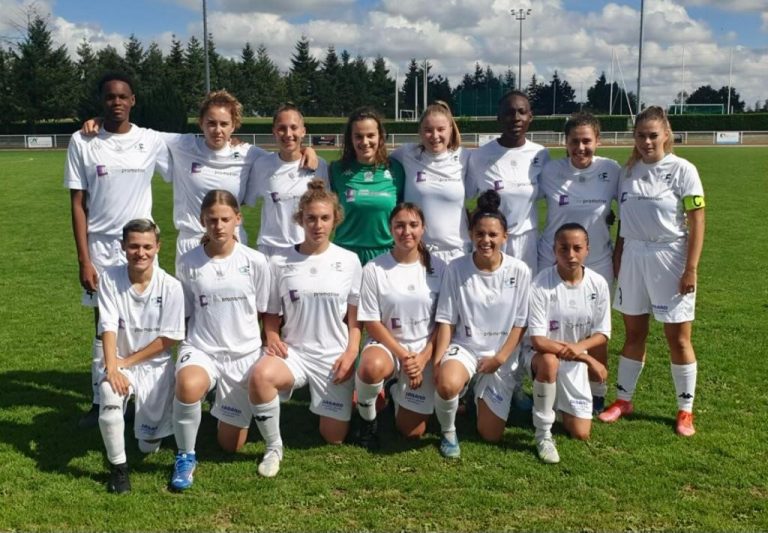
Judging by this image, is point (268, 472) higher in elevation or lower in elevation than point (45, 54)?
lower

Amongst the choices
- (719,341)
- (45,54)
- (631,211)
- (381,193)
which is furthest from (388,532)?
(45,54)

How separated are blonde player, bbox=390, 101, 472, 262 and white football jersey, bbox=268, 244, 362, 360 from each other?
680mm

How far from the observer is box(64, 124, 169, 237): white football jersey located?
455cm

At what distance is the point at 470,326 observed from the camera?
14.1 ft

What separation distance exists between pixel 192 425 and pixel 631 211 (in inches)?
118

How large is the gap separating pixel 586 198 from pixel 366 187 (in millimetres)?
1480

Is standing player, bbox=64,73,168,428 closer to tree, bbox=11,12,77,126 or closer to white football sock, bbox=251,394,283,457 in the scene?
white football sock, bbox=251,394,283,457

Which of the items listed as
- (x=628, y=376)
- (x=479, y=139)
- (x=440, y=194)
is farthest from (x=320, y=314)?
(x=479, y=139)

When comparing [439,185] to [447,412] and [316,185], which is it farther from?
[447,412]

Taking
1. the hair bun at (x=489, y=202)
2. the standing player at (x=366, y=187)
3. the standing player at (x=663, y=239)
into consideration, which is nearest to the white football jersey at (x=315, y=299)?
the standing player at (x=366, y=187)

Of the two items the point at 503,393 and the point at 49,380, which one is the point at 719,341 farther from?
the point at 49,380

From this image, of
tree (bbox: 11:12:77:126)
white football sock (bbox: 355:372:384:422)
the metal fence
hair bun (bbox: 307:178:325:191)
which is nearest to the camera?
white football sock (bbox: 355:372:384:422)

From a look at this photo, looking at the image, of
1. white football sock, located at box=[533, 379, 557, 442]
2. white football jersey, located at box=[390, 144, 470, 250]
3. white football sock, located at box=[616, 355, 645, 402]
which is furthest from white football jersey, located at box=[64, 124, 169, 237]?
white football sock, located at box=[616, 355, 645, 402]

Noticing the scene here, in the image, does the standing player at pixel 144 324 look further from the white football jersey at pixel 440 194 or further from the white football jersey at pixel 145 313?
the white football jersey at pixel 440 194
